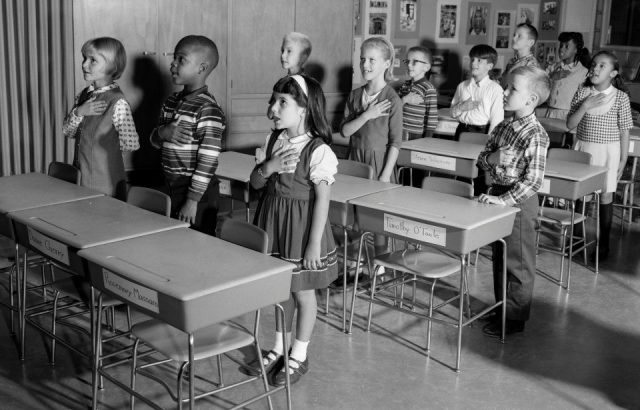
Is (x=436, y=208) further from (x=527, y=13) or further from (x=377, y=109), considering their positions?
(x=527, y=13)

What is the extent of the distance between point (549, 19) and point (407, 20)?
2400mm

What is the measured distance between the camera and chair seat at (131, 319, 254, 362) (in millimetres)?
2656

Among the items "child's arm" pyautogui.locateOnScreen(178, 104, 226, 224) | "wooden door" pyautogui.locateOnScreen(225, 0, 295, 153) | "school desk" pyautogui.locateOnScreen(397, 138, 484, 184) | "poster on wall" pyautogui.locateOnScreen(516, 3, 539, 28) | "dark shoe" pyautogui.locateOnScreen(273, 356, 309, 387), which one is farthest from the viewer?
"poster on wall" pyautogui.locateOnScreen(516, 3, 539, 28)

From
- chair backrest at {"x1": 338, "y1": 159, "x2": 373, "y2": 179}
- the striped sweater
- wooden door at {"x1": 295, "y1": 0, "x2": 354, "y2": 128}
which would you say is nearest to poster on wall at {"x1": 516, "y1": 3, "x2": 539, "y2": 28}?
wooden door at {"x1": 295, "y1": 0, "x2": 354, "y2": 128}

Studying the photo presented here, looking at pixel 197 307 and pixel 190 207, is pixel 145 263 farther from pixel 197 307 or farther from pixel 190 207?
pixel 190 207

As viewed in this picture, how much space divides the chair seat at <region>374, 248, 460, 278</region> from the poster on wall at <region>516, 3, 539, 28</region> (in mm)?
5875

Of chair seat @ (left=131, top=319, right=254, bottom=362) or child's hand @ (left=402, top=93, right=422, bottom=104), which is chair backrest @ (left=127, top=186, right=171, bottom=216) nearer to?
chair seat @ (left=131, top=319, right=254, bottom=362)

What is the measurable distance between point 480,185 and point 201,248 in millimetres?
2959

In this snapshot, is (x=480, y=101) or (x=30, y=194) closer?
(x=30, y=194)

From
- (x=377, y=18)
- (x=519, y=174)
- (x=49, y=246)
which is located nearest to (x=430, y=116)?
(x=377, y=18)

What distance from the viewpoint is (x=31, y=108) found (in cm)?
548

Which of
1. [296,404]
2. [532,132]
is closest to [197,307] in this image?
[296,404]

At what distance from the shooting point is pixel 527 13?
9.06 m

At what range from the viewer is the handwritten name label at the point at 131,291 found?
2.51m
